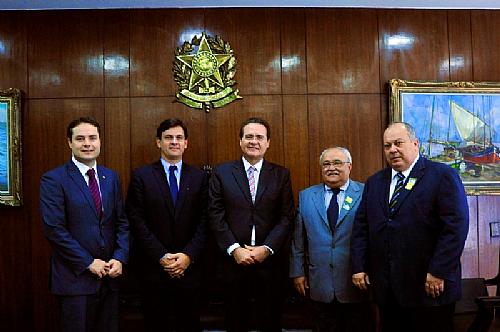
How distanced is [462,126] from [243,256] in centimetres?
273

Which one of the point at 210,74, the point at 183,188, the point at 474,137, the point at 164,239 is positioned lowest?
the point at 164,239

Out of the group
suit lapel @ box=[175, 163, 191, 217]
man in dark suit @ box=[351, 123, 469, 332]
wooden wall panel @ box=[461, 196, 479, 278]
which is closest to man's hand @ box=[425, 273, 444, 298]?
man in dark suit @ box=[351, 123, 469, 332]

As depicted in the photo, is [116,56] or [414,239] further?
[116,56]

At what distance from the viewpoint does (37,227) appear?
4574mm

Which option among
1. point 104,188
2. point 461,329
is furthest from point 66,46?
point 461,329

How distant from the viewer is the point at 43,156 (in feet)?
15.0

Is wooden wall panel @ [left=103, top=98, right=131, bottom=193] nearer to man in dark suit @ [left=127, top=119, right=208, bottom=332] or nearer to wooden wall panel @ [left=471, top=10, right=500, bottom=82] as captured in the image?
man in dark suit @ [left=127, top=119, right=208, bottom=332]

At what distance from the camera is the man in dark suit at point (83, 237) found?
3027mm

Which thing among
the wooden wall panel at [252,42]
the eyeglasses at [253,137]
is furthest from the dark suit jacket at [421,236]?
the wooden wall panel at [252,42]

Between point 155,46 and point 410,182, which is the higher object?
point 155,46

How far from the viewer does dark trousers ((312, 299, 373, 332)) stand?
325cm

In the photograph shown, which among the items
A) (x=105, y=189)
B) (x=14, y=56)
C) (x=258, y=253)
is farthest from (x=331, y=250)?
(x=14, y=56)

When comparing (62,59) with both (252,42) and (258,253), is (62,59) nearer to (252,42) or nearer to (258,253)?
(252,42)

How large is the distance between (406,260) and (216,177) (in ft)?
4.63
